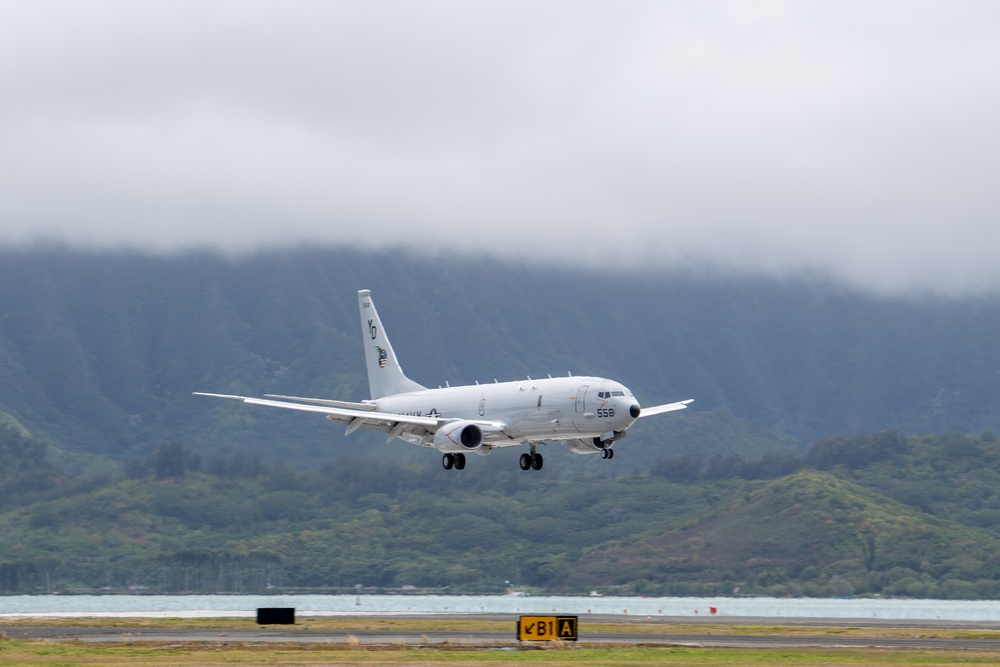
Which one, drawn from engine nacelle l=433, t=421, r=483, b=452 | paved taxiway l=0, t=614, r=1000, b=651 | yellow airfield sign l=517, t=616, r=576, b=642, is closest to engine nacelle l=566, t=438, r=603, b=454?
engine nacelle l=433, t=421, r=483, b=452

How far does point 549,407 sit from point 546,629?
1237cm

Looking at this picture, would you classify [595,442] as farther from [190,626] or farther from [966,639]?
[190,626]

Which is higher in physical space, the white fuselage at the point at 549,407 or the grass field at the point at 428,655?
the white fuselage at the point at 549,407

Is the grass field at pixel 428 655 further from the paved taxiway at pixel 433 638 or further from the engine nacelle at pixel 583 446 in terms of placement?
the engine nacelle at pixel 583 446

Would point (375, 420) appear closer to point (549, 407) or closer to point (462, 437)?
point (462, 437)

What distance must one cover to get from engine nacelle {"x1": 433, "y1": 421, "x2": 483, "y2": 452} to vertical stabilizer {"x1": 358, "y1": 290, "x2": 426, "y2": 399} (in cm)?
1416

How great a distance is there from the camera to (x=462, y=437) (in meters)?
90.2

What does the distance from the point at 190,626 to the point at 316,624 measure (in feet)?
29.6

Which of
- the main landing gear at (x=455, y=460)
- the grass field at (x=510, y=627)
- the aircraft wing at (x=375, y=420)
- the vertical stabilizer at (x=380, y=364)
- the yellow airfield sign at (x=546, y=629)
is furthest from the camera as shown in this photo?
the vertical stabilizer at (x=380, y=364)

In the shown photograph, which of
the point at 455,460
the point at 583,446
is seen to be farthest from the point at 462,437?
the point at 583,446

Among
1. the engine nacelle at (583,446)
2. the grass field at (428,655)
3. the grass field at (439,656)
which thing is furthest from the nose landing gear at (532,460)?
the grass field at (439,656)

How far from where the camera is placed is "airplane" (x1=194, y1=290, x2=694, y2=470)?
84688 millimetres

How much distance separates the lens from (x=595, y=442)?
87312mm

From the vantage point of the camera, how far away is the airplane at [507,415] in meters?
84.7
